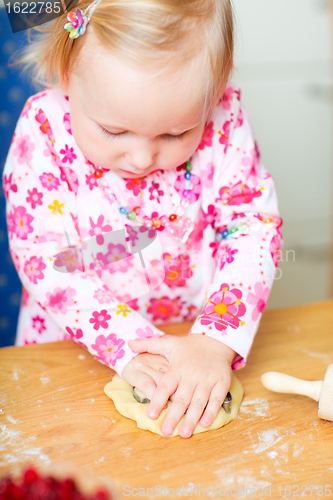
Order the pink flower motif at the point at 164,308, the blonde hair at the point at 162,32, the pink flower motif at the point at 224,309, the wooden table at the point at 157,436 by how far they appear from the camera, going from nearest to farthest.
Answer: the wooden table at the point at 157,436
the blonde hair at the point at 162,32
the pink flower motif at the point at 224,309
the pink flower motif at the point at 164,308

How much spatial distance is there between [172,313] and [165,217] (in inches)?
7.6

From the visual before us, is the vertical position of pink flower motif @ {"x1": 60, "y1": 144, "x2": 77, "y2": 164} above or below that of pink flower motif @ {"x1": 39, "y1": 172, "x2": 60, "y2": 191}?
above

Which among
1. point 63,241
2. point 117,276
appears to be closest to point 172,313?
point 117,276

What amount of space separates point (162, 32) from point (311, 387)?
445 millimetres

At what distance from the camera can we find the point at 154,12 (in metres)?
0.56

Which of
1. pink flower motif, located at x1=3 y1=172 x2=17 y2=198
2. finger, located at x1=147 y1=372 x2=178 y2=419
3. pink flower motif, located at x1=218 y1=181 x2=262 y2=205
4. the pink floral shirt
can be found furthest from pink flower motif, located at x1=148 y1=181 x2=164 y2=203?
finger, located at x1=147 y1=372 x2=178 y2=419

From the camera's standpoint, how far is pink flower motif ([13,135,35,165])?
75 centimetres

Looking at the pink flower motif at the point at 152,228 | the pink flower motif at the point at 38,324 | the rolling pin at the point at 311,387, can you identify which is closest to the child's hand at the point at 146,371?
the rolling pin at the point at 311,387

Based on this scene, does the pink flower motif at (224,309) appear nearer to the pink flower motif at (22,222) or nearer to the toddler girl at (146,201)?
the toddler girl at (146,201)

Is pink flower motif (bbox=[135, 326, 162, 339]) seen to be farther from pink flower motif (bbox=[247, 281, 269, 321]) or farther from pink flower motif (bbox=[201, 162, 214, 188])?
pink flower motif (bbox=[201, 162, 214, 188])

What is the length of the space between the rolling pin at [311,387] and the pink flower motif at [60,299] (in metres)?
0.29

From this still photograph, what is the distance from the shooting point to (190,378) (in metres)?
0.60

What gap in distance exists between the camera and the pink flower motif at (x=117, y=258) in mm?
809

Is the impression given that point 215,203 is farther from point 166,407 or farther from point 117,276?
point 166,407
